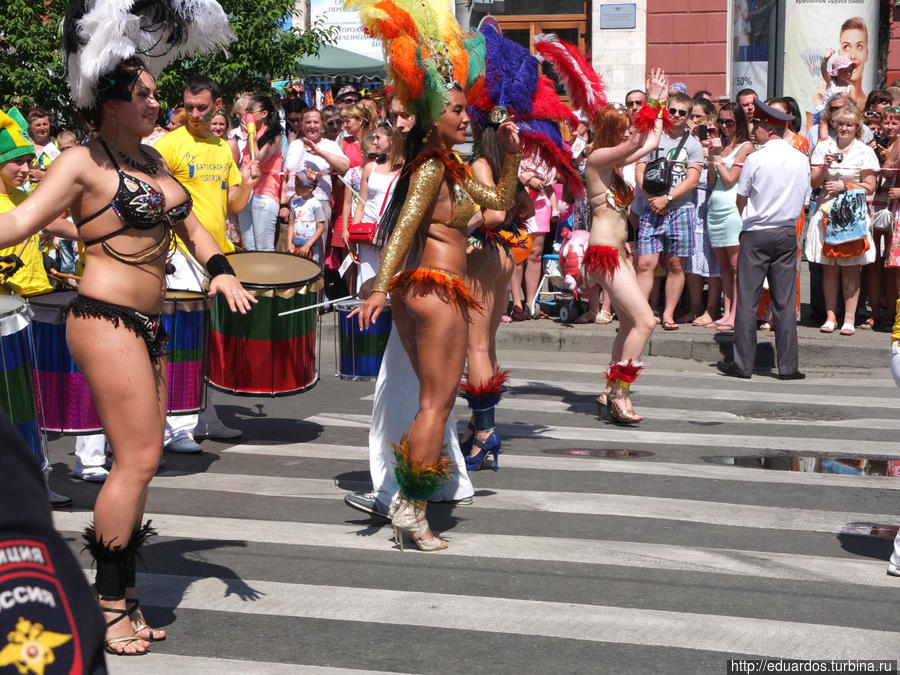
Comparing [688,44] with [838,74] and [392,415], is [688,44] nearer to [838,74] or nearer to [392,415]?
[838,74]

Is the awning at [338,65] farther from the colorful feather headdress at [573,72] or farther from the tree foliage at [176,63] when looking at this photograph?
the colorful feather headdress at [573,72]

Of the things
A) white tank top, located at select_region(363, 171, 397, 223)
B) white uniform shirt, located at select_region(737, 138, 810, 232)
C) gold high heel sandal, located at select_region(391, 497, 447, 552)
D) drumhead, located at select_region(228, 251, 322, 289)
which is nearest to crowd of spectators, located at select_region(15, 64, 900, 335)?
white uniform shirt, located at select_region(737, 138, 810, 232)

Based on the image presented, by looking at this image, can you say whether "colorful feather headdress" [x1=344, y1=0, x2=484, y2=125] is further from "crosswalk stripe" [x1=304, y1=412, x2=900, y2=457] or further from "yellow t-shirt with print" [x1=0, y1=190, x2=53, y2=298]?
"crosswalk stripe" [x1=304, y1=412, x2=900, y2=457]

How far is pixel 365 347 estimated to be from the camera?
771cm

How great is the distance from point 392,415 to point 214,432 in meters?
2.22

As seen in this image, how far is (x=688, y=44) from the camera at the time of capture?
67.4 feet

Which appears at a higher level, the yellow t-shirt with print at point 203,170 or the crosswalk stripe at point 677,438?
the yellow t-shirt with print at point 203,170

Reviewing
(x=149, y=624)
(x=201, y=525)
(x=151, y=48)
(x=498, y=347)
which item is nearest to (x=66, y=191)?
(x=151, y=48)

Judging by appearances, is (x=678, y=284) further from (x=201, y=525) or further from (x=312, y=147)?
(x=201, y=525)

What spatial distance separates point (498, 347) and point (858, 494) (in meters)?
5.79

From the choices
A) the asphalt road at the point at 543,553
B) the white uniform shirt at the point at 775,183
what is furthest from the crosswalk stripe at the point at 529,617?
the white uniform shirt at the point at 775,183

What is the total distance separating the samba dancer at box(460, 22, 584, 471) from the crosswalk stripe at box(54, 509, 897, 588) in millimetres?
1316

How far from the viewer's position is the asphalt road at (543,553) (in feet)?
14.5

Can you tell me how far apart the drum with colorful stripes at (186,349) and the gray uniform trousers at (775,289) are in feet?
17.2
